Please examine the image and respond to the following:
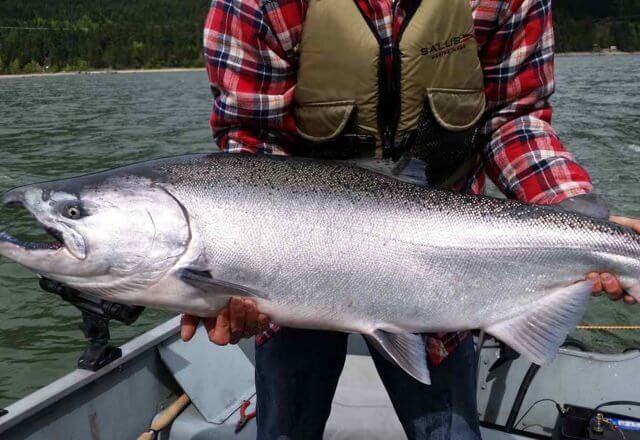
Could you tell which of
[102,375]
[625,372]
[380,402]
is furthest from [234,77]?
[625,372]

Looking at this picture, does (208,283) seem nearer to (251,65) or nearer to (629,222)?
(251,65)

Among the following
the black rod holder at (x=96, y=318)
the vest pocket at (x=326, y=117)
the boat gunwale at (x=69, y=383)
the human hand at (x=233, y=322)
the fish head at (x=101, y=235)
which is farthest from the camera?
the boat gunwale at (x=69, y=383)

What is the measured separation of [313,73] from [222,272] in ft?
2.88

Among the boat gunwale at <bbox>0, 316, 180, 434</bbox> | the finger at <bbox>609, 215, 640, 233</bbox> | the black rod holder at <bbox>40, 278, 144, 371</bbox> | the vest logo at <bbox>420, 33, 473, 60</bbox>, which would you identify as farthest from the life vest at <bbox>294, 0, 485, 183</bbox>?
the boat gunwale at <bbox>0, 316, 180, 434</bbox>

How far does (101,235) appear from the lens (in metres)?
2.06

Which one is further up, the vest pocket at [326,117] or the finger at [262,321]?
the vest pocket at [326,117]

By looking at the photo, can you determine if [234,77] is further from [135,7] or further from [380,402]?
[135,7]

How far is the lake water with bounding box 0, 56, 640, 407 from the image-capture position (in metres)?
7.12

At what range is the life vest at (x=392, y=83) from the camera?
2439 mm

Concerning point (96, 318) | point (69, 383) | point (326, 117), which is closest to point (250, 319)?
point (326, 117)

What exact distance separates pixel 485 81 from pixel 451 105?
292mm

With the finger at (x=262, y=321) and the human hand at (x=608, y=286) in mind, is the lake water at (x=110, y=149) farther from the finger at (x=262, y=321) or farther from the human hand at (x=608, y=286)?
the finger at (x=262, y=321)

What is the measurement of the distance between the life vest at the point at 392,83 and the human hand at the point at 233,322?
2.57 feet

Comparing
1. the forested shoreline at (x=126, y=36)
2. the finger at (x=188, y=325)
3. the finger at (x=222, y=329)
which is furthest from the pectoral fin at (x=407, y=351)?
the forested shoreline at (x=126, y=36)
